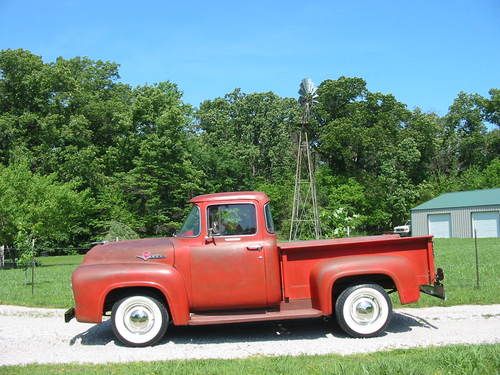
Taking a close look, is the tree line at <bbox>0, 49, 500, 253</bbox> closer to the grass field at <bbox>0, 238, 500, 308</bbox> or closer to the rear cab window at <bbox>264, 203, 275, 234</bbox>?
the grass field at <bbox>0, 238, 500, 308</bbox>

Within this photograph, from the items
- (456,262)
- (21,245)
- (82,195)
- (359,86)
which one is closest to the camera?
(21,245)

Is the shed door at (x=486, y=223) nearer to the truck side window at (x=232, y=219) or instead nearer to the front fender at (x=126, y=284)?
the truck side window at (x=232, y=219)

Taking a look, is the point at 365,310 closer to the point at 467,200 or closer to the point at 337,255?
the point at 337,255

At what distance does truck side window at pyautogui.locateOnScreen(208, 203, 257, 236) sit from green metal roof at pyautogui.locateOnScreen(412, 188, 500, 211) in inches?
1535

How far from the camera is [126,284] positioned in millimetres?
7754

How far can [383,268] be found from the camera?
307 inches

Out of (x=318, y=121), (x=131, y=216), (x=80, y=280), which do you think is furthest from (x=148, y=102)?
(x=80, y=280)

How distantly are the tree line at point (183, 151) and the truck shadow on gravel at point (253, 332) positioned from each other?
21259mm

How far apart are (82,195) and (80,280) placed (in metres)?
30.0

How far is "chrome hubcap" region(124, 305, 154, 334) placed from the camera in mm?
7871

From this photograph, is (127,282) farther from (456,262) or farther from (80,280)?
(456,262)

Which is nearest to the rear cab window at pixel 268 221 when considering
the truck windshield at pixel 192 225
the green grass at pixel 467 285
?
the truck windshield at pixel 192 225

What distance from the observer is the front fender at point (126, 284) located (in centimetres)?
775

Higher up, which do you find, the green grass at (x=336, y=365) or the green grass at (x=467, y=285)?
the green grass at (x=336, y=365)
